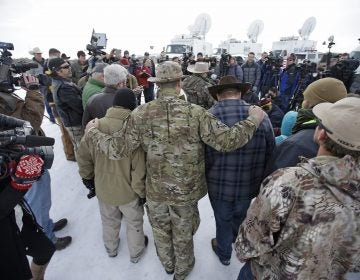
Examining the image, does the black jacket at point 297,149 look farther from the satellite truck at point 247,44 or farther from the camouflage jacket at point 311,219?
the satellite truck at point 247,44

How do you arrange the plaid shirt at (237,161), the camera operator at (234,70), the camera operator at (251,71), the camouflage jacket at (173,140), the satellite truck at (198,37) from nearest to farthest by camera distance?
the camouflage jacket at (173,140), the plaid shirt at (237,161), the camera operator at (234,70), the camera operator at (251,71), the satellite truck at (198,37)

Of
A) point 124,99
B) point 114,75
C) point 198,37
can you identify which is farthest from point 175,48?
point 124,99

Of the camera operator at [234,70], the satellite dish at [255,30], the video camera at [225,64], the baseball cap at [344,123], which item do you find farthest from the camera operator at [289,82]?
the satellite dish at [255,30]

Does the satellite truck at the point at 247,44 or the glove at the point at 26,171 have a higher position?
the satellite truck at the point at 247,44

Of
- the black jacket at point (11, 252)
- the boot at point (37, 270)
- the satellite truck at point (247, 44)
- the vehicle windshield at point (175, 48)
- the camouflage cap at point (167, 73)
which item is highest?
the satellite truck at point (247, 44)

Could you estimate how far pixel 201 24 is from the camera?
24750mm

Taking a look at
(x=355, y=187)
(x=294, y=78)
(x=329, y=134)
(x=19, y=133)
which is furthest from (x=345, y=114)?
(x=294, y=78)

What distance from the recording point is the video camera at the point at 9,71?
1979 millimetres

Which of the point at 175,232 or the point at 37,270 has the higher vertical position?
the point at 175,232

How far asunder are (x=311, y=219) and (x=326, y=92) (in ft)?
3.86

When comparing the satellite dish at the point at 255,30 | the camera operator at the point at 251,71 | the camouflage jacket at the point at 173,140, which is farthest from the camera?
the satellite dish at the point at 255,30

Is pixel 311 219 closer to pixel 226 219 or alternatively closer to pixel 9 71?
pixel 226 219

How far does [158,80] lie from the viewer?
1.68 meters

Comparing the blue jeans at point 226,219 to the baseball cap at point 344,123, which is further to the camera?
the blue jeans at point 226,219
